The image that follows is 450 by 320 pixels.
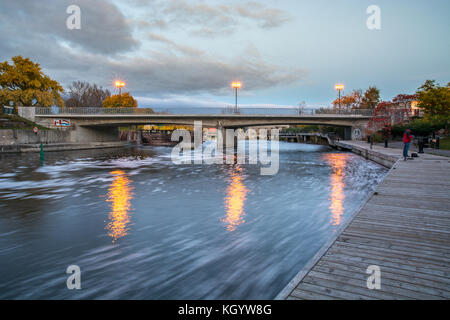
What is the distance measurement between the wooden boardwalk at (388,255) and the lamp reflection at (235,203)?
4275 millimetres

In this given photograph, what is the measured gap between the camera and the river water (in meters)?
6.46

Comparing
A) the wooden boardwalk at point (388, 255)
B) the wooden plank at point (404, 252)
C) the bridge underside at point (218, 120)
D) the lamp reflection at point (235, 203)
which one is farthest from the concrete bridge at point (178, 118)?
the wooden plank at point (404, 252)

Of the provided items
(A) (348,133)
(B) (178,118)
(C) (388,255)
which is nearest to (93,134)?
(B) (178,118)

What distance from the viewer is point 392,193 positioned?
37.4 feet

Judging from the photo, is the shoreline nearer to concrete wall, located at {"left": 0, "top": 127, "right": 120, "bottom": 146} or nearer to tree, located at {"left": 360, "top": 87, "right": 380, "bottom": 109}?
concrete wall, located at {"left": 0, "top": 127, "right": 120, "bottom": 146}

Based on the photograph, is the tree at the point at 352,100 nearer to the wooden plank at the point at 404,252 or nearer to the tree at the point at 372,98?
the tree at the point at 372,98

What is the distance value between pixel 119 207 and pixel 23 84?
201ft

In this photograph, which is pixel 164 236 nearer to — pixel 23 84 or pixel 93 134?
pixel 93 134

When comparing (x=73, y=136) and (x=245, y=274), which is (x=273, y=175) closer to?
(x=245, y=274)

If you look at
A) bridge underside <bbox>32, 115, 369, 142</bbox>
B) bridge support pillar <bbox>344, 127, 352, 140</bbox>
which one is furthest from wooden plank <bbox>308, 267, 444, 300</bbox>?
bridge support pillar <bbox>344, 127, 352, 140</bbox>

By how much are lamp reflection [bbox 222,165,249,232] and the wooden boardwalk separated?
14.0 ft

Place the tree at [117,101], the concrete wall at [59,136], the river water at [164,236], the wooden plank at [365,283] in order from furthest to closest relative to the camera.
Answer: the tree at [117,101]
the concrete wall at [59,136]
the river water at [164,236]
the wooden plank at [365,283]

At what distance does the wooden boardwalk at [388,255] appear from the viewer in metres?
4.56
